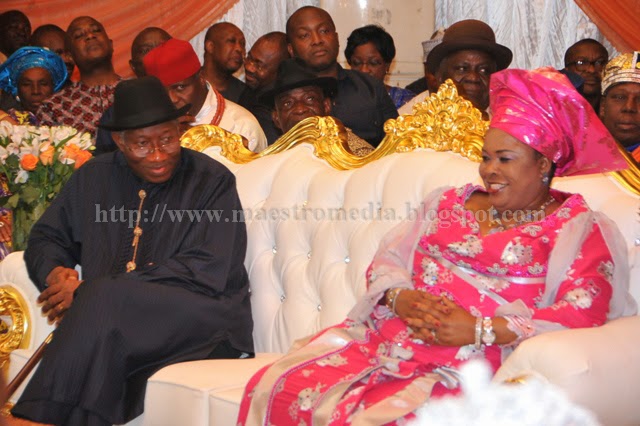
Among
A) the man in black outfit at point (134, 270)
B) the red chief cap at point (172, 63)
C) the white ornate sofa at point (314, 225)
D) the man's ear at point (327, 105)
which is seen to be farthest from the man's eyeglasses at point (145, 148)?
the red chief cap at point (172, 63)

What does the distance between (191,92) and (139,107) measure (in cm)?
143

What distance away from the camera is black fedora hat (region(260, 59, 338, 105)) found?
15.3 ft

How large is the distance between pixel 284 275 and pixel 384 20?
11.6ft

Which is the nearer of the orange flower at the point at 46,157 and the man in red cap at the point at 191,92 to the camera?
the orange flower at the point at 46,157

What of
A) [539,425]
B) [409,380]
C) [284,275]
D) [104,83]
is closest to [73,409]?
[284,275]

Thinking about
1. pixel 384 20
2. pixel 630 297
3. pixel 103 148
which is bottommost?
pixel 630 297

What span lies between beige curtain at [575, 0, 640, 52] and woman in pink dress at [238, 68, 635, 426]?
396 centimetres

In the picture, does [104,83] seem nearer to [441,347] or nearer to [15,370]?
[15,370]

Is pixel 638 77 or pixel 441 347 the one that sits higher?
pixel 638 77

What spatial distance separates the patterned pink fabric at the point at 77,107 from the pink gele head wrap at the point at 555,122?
3.49 meters

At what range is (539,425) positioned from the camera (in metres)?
2.49

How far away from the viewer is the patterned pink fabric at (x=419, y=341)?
110 inches

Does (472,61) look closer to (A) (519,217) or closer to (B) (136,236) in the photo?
(A) (519,217)

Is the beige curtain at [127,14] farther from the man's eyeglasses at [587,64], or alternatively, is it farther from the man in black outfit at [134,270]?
the man in black outfit at [134,270]
